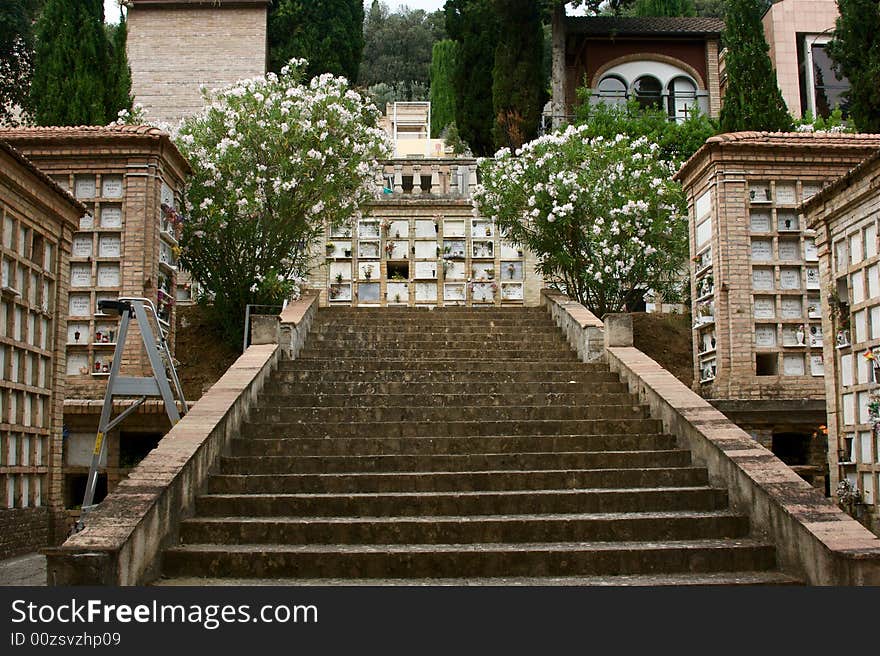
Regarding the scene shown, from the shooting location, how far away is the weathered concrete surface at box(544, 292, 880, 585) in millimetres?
6133

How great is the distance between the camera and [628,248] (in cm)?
1666

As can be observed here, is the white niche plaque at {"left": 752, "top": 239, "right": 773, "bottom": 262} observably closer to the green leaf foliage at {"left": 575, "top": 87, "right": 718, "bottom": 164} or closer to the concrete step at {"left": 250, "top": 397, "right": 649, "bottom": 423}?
the concrete step at {"left": 250, "top": 397, "right": 649, "bottom": 423}

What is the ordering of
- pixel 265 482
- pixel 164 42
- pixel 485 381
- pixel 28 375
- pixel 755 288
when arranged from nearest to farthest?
1. pixel 265 482
2. pixel 28 375
3. pixel 485 381
4. pixel 755 288
5. pixel 164 42

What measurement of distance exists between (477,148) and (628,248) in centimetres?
1211

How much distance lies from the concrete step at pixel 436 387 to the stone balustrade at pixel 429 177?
10197 mm

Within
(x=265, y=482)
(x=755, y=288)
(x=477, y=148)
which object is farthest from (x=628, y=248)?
(x=477, y=148)

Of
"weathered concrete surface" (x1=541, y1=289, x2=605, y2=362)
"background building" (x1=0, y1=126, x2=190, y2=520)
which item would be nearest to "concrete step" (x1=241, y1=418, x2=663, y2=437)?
"weathered concrete surface" (x1=541, y1=289, x2=605, y2=362)

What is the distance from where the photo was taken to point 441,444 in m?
9.00

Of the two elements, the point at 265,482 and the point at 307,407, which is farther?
the point at 307,407

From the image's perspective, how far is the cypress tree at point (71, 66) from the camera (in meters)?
19.2

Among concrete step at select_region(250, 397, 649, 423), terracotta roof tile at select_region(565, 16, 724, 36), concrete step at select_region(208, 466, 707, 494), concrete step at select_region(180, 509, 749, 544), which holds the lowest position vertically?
concrete step at select_region(180, 509, 749, 544)

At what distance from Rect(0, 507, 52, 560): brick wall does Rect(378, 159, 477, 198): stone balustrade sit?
40.0ft

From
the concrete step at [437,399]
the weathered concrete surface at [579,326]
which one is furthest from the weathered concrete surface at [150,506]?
the weathered concrete surface at [579,326]

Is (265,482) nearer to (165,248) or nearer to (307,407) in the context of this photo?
(307,407)
